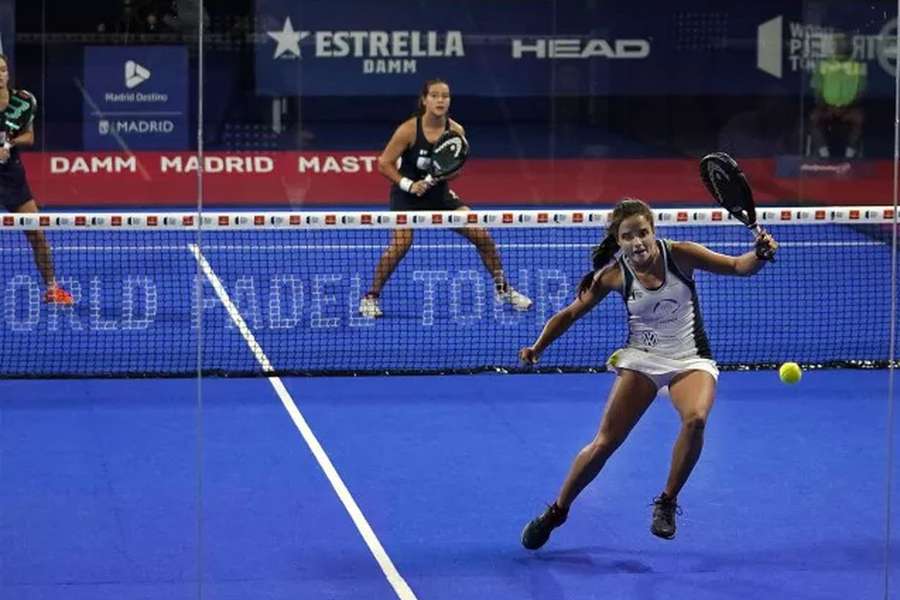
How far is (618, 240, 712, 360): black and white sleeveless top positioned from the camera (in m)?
8.30

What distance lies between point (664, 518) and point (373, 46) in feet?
40.4

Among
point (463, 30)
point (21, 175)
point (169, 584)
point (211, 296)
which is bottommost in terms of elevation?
point (169, 584)

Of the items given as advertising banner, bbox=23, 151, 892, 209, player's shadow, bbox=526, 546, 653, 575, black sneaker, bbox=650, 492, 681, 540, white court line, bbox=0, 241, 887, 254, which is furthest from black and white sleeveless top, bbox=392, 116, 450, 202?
advertising banner, bbox=23, 151, 892, 209

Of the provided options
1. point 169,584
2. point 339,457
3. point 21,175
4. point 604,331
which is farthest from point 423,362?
point 169,584

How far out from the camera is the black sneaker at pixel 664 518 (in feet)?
26.6

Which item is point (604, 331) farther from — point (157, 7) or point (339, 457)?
point (157, 7)

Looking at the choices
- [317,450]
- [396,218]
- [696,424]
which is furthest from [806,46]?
[696,424]

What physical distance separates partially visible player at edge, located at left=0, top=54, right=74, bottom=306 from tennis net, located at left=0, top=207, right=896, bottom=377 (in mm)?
186

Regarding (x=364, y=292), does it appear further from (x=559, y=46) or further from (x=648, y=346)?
(x=559, y=46)

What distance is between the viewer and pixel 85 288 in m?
14.2

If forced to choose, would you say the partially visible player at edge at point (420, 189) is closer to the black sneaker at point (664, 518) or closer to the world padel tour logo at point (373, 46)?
the black sneaker at point (664, 518)

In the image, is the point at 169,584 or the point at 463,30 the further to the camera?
the point at 463,30

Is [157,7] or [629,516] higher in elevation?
[157,7]

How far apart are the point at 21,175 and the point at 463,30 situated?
23.4ft
